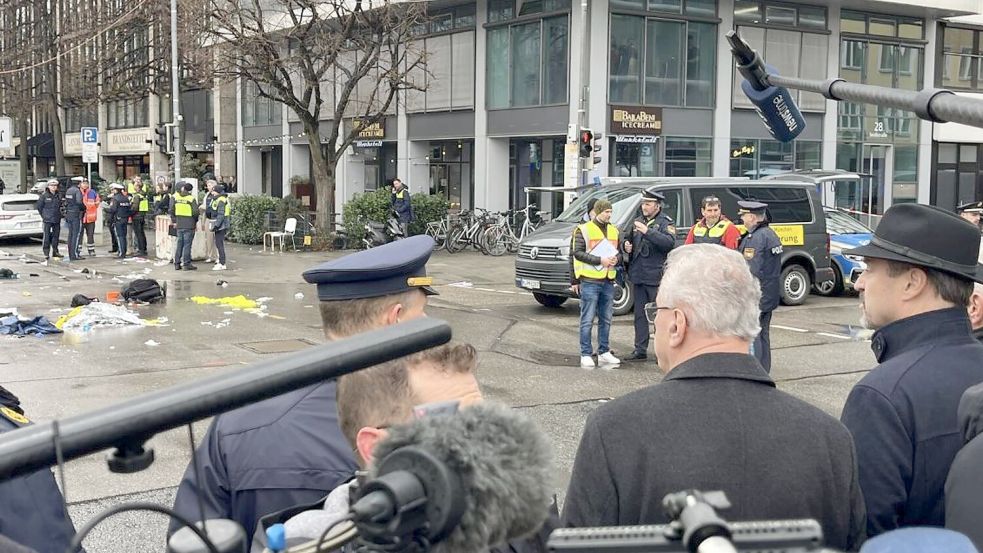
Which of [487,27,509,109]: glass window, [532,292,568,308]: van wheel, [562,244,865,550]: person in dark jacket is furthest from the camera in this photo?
[487,27,509,109]: glass window

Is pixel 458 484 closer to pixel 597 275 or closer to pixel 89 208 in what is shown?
pixel 597 275

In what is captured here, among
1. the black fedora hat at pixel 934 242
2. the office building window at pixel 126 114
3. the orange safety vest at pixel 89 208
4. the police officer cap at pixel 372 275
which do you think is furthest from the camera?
the office building window at pixel 126 114

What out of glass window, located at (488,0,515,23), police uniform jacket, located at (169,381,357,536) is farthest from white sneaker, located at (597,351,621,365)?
glass window, located at (488,0,515,23)

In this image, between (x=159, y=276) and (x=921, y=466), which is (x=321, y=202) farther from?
(x=921, y=466)

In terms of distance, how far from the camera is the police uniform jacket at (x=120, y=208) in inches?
920

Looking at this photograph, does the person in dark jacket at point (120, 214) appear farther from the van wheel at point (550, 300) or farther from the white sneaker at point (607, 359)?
the white sneaker at point (607, 359)

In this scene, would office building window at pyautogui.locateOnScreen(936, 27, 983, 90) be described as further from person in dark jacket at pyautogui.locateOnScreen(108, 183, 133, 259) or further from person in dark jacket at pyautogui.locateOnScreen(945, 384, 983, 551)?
person in dark jacket at pyautogui.locateOnScreen(945, 384, 983, 551)

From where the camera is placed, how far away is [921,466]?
2898 millimetres

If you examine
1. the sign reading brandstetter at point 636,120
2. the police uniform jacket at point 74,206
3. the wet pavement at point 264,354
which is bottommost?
the wet pavement at point 264,354

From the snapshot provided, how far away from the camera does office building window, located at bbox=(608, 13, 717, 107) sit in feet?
91.8

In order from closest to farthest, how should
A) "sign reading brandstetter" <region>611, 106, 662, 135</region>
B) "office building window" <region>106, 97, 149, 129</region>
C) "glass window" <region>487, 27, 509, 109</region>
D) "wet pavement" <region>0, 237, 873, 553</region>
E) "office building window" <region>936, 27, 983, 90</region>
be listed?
"wet pavement" <region>0, 237, 873, 553</region>
"sign reading brandstetter" <region>611, 106, 662, 135</region>
"glass window" <region>487, 27, 509, 109</region>
"office building window" <region>936, 27, 983, 90</region>
"office building window" <region>106, 97, 149, 129</region>

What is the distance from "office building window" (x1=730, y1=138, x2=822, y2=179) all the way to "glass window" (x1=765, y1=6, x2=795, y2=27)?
3.55 m

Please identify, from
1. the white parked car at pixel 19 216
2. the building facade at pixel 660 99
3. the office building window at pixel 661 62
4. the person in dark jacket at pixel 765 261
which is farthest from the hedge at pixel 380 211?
the person in dark jacket at pixel 765 261

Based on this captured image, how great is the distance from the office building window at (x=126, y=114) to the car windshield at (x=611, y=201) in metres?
38.7
